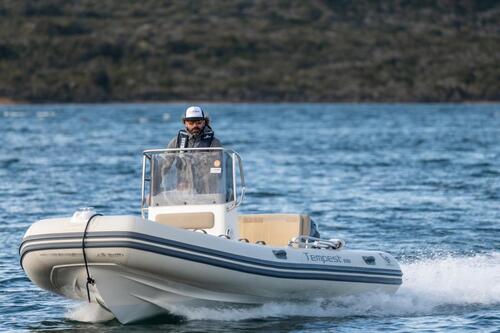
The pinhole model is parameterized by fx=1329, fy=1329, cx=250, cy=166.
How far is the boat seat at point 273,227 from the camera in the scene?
1530 cm

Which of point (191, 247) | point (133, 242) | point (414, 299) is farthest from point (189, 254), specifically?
point (414, 299)

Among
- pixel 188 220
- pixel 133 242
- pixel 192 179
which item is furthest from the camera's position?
pixel 192 179

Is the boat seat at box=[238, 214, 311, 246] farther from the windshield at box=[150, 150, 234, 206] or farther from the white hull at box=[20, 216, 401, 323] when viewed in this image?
the windshield at box=[150, 150, 234, 206]

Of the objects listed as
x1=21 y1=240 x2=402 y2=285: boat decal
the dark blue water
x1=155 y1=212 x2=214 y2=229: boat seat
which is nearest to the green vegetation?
the dark blue water

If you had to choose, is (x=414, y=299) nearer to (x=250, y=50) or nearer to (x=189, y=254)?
(x=189, y=254)

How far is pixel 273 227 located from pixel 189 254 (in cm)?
236

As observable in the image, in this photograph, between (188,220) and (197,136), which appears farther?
(197,136)

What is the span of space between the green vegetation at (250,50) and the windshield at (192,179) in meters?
98.9

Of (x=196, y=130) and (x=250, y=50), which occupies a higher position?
(x=250, y=50)

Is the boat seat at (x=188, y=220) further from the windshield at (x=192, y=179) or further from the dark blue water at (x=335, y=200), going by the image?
the dark blue water at (x=335, y=200)

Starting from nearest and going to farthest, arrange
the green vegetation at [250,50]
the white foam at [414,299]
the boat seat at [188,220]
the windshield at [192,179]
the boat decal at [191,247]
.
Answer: the boat decal at [191,247] < the white foam at [414,299] < the boat seat at [188,220] < the windshield at [192,179] < the green vegetation at [250,50]

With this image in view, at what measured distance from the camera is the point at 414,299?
50.8 ft

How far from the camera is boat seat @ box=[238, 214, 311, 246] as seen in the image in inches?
602

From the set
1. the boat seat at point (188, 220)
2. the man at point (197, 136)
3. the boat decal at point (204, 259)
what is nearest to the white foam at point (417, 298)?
the boat decal at point (204, 259)
